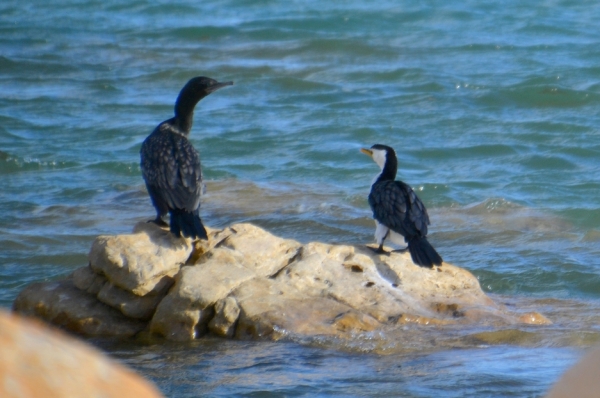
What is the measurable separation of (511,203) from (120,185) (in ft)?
13.5

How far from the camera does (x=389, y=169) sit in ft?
25.9

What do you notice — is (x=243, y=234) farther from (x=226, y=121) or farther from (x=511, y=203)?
(x=226, y=121)

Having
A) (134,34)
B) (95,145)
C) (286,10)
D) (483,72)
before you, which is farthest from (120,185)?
(286,10)

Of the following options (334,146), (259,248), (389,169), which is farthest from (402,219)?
(334,146)

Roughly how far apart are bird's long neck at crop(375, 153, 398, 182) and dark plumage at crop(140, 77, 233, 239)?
1.56m

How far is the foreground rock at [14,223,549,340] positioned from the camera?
19.1 ft

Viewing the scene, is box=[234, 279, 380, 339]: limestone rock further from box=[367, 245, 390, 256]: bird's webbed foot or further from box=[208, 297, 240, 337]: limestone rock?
box=[367, 245, 390, 256]: bird's webbed foot

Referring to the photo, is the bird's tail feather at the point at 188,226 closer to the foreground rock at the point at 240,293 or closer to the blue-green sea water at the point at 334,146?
the foreground rock at the point at 240,293

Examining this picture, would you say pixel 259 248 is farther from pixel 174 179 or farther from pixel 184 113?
pixel 184 113

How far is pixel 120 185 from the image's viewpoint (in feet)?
36.8

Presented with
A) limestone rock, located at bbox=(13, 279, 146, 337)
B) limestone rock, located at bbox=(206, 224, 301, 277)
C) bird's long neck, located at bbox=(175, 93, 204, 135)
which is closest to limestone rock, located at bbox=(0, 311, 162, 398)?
limestone rock, located at bbox=(13, 279, 146, 337)

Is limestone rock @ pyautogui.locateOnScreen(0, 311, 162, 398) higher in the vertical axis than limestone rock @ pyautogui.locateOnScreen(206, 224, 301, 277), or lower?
higher

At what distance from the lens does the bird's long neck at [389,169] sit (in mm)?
7883

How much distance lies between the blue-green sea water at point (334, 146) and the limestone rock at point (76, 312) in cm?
17
